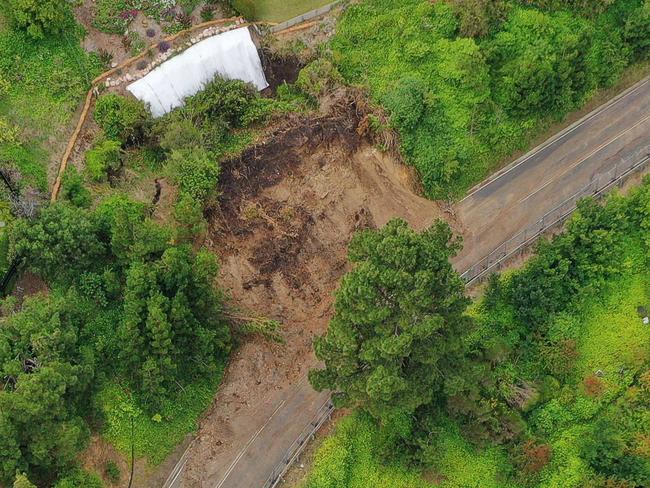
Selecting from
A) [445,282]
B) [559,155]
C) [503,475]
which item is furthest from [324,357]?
[559,155]

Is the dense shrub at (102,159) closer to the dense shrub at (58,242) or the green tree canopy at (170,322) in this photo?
the dense shrub at (58,242)

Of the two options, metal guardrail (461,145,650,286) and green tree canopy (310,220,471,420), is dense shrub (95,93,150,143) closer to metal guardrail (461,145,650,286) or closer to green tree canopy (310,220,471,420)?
green tree canopy (310,220,471,420)

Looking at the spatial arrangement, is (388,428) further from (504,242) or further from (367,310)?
(504,242)

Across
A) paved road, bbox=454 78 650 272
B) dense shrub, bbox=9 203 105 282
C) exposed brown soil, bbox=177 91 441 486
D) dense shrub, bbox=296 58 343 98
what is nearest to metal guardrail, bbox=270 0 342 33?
dense shrub, bbox=296 58 343 98

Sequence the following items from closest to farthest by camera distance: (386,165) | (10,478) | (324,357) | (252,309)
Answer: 1. (10,478)
2. (324,357)
3. (252,309)
4. (386,165)

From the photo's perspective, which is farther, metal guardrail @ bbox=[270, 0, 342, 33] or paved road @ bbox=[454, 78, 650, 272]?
metal guardrail @ bbox=[270, 0, 342, 33]

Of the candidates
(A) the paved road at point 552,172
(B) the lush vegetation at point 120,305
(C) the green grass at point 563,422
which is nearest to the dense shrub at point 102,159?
(B) the lush vegetation at point 120,305

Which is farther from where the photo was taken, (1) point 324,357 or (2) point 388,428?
(2) point 388,428
